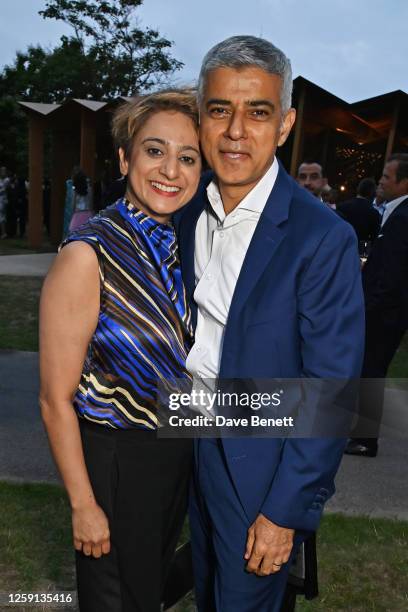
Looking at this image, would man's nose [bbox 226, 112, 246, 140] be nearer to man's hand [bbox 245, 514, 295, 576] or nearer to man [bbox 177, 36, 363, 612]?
man [bbox 177, 36, 363, 612]

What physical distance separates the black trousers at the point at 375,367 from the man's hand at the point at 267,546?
2.92 metres

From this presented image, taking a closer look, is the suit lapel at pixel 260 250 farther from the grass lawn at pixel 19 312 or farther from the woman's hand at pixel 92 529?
the grass lawn at pixel 19 312

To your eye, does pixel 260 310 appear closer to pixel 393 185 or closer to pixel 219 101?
pixel 219 101

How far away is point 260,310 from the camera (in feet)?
5.06

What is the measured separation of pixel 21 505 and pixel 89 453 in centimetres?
196

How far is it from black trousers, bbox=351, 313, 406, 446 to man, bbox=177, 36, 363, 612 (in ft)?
9.15

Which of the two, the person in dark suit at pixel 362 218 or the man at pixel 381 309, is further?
the person in dark suit at pixel 362 218

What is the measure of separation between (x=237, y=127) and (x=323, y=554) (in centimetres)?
237

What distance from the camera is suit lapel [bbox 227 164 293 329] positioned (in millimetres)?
1561

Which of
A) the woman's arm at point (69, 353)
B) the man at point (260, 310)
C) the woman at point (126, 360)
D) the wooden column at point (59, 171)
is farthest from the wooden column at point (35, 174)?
the woman's arm at point (69, 353)

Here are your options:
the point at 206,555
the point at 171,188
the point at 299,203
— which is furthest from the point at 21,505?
the point at 299,203

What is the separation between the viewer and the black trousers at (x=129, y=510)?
5.51ft

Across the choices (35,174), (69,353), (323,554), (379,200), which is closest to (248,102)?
(69,353)

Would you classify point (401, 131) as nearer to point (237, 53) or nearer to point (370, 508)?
point (370, 508)
